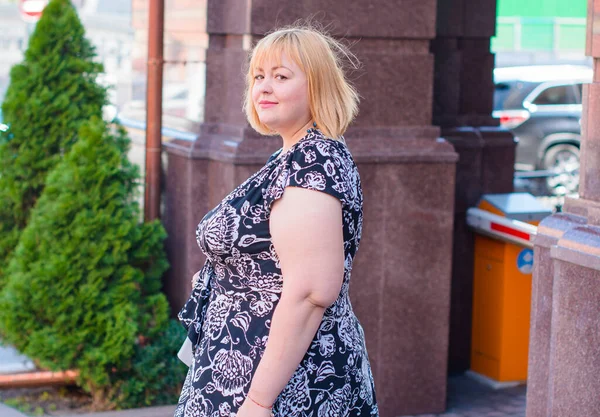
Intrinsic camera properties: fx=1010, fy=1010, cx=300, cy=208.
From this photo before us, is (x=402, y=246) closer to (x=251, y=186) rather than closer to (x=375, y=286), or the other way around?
(x=375, y=286)

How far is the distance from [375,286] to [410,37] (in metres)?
1.36

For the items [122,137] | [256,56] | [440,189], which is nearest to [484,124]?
[440,189]

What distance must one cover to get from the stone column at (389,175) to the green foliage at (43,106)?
0.78 meters

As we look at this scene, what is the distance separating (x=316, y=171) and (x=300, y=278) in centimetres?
29

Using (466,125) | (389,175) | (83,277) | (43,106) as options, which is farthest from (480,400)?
(43,106)

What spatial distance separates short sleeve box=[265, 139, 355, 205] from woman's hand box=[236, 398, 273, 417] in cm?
52

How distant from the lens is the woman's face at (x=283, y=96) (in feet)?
8.91

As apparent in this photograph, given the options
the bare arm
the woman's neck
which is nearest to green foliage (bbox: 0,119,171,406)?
the woman's neck

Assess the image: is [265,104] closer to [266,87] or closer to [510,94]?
[266,87]

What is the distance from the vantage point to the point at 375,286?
548cm

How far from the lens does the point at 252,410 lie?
2561 millimetres

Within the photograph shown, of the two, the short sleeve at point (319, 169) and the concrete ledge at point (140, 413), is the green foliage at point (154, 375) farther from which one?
the short sleeve at point (319, 169)

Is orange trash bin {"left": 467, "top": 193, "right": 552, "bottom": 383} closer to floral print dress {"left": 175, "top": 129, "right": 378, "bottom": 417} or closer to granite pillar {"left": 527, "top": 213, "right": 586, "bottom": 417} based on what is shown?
granite pillar {"left": 527, "top": 213, "right": 586, "bottom": 417}

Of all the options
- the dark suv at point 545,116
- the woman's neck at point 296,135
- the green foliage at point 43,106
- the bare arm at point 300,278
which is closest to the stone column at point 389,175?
the green foliage at point 43,106
